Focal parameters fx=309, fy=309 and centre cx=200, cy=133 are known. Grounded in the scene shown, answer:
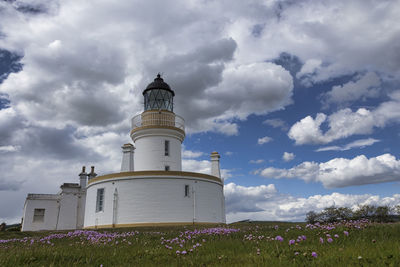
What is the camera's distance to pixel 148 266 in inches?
171

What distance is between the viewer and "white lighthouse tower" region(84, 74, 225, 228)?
22.8 meters

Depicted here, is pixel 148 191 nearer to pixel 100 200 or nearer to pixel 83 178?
pixel 100 200

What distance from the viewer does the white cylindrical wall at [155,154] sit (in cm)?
2625

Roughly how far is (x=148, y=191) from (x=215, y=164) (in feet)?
29.8

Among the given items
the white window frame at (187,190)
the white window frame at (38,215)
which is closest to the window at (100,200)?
the white window frame at (187,190)

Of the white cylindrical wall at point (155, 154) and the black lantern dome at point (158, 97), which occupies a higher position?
the black lantern dome at point (158, 97)

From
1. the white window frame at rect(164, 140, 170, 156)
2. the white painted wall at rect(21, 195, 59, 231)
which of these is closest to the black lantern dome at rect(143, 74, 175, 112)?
the white window frame at rect(164, 140, 170, 156)

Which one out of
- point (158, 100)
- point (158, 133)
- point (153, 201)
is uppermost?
point (158, 100)

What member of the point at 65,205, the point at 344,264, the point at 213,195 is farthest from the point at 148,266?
the point at 65,205

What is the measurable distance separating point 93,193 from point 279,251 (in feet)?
76.0

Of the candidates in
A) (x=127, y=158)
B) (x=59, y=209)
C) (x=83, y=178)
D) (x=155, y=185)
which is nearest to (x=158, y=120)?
(x=127, y=158)

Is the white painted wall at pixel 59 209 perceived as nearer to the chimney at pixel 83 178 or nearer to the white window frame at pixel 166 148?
the chimney at pixel 83 178

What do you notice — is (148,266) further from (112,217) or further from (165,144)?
(165,144)

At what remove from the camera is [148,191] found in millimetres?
22875
